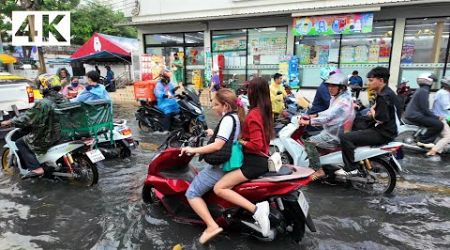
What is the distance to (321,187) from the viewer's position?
5012 mm

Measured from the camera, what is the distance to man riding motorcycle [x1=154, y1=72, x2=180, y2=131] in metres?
7.87

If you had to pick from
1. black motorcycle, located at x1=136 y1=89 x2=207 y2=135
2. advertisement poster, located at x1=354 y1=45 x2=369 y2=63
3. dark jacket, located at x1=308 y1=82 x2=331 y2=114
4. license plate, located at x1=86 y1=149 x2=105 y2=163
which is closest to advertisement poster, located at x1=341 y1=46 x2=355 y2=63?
advertisement poster, located at x1=354 y1=45 x2=369 y2=63

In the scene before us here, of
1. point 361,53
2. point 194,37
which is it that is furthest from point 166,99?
point 194,37

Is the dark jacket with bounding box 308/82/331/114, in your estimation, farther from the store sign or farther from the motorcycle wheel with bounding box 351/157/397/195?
the store sign

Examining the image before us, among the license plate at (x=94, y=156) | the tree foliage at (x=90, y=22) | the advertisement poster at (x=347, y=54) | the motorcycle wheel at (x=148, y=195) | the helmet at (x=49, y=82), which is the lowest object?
the motorcycle wheel at (x=148, y=195)

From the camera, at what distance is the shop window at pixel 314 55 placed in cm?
1327

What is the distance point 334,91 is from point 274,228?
2.33 m

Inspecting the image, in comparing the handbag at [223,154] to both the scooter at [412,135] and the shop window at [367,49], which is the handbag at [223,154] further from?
the shop window at [367,49]

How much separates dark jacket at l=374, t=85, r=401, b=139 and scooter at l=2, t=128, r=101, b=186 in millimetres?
4040

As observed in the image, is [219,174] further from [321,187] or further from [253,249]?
[321,187]

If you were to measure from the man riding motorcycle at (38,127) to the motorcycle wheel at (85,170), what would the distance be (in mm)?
466

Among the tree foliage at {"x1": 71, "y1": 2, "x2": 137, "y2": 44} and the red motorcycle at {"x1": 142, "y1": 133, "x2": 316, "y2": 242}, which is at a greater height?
the tree foliage at {"x1": 71, "y1": 2, "x2": 137, "y2": 44}

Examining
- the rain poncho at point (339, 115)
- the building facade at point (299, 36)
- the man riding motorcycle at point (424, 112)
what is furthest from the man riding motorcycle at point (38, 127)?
the building facade at point (299, 36)

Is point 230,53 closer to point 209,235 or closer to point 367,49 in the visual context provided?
point 367,49
